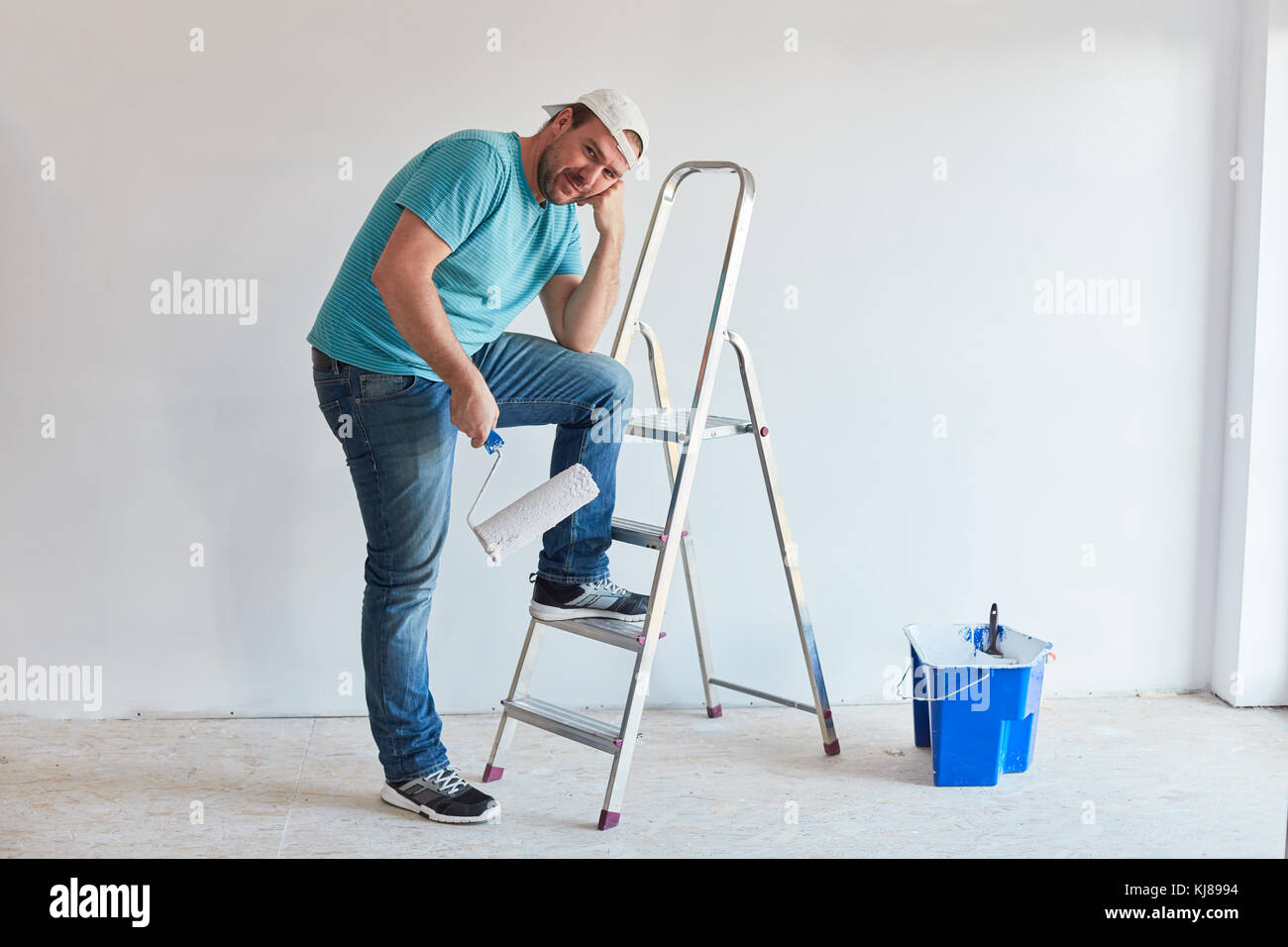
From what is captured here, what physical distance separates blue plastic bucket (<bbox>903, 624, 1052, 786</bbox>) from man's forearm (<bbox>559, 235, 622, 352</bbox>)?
1.03 m

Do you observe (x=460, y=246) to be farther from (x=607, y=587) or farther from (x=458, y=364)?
(x=607, y=587)

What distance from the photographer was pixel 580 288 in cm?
244

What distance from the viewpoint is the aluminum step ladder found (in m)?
2.38

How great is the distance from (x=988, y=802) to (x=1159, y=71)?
1.94 metres

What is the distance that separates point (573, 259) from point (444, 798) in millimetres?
1147

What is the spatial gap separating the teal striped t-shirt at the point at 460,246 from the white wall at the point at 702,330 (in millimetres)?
706

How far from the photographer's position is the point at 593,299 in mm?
2420

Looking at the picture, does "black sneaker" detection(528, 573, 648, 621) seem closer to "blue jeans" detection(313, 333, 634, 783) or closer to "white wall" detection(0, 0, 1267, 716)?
"blue jeans" detection(313, 333, 634, 783)

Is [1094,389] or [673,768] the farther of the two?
[1094,389]

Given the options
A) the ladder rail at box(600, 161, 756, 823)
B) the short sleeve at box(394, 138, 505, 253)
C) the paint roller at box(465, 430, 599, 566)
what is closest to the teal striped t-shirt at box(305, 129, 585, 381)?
the short sleeve at box(394, 138, 505, 253)

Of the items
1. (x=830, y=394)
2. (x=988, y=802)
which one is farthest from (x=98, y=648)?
(x=988, y=802)

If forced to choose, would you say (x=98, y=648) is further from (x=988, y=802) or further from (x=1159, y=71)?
(x=1159, y=71)
